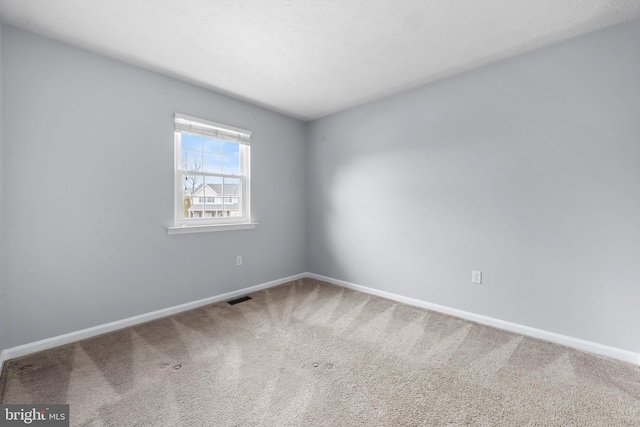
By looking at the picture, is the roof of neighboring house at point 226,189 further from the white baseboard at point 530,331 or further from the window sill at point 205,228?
the white baseboard at point 530,331

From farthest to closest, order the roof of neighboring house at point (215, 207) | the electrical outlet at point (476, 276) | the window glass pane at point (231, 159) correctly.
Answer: the window glass pane at point (231, 159)
the roof of neighboring house at point (215, 207)
the electrical outlet at point (476, 276)

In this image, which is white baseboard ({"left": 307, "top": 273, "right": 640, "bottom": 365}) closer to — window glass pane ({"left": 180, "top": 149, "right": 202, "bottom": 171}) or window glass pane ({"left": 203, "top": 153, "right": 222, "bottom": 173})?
window glass pane ({"left": 203, "top": 153, "right": 222, "bottom": 173})

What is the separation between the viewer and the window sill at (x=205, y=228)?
2.86 metres

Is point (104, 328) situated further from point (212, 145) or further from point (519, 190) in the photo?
point (519, 190)

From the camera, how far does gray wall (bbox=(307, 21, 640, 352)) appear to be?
205 centimetres

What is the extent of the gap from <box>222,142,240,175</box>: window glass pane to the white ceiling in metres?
0.82

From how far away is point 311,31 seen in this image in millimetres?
2104

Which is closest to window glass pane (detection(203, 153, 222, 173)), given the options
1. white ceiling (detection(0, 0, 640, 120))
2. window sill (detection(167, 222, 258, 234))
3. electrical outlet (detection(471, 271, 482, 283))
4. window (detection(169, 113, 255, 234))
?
window (detection(169, 113, 255, 234))

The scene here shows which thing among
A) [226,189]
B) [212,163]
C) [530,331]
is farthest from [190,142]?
[530,331]

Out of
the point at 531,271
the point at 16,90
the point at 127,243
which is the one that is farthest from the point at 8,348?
the point at 531,271

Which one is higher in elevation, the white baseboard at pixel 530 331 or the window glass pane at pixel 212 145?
the window glass pane at pixel 212 145

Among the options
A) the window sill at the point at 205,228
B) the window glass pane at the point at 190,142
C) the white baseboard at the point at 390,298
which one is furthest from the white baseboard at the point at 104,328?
the window glass pane at the point at 190,142

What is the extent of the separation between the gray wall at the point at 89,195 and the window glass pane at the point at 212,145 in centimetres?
27

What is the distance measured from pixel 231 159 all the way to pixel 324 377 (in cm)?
274
